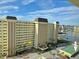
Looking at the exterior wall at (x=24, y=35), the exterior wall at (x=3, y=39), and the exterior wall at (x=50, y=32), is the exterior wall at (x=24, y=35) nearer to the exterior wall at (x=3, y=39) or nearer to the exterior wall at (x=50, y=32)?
the exterior wall at (x=3, y=39)

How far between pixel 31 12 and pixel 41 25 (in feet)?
0.89

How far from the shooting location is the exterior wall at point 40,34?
1.91 metres

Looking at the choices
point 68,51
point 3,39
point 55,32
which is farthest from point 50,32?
point 3,39

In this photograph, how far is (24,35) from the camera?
1.90m

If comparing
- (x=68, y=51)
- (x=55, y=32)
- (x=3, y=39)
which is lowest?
(x=68, y=51)

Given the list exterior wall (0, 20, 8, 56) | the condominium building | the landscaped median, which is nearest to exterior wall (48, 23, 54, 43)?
the condominium building

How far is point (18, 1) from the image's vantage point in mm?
1793

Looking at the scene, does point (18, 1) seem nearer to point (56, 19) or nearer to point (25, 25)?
point (25, 25)

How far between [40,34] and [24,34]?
264 millimetres

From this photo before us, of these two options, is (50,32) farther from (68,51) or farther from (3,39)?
(3,39)

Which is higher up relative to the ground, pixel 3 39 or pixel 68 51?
pixel 3 39

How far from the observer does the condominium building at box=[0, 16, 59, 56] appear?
1849 millimetres

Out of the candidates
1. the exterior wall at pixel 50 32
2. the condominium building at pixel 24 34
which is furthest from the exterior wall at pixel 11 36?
the exterior wall at pixel 50 32

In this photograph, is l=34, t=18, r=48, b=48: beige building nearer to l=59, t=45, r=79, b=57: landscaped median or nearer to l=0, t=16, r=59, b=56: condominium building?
l=0, t=16, r=59, b=56: condominium building
